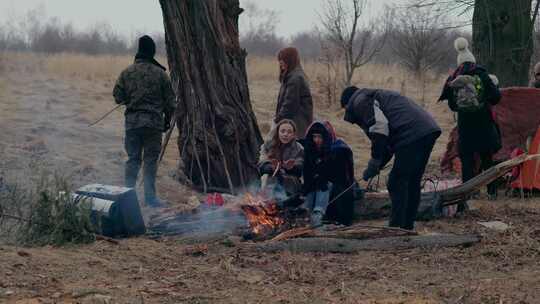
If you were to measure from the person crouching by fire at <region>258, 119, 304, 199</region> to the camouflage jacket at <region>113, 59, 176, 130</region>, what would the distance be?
1384 millimetres

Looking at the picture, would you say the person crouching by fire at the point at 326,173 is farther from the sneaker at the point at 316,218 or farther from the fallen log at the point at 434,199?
the fallen log at the point at 434,199

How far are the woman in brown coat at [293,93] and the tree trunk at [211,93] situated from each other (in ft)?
3.12

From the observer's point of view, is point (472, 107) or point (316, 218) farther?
point (472, 107)

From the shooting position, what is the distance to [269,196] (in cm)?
784

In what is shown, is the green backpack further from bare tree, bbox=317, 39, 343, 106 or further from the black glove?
bare tree, bbox=317, 39, 343, 106

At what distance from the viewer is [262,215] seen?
7.12 m

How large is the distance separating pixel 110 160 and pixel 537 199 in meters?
5.37

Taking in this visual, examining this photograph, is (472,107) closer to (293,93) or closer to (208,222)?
(293,93)

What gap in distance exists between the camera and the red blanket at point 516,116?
1003cm

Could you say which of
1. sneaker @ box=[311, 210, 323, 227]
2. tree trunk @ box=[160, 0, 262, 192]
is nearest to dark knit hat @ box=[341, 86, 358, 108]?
sneaker @ box=[311, 210, 323, 227]

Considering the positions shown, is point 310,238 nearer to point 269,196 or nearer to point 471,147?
point 269,196

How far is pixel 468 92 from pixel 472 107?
17cm

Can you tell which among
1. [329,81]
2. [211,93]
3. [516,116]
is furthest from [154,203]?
[329,81]

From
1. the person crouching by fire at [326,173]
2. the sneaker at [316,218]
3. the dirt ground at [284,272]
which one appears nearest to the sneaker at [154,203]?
the dirt ground at [284,272]
